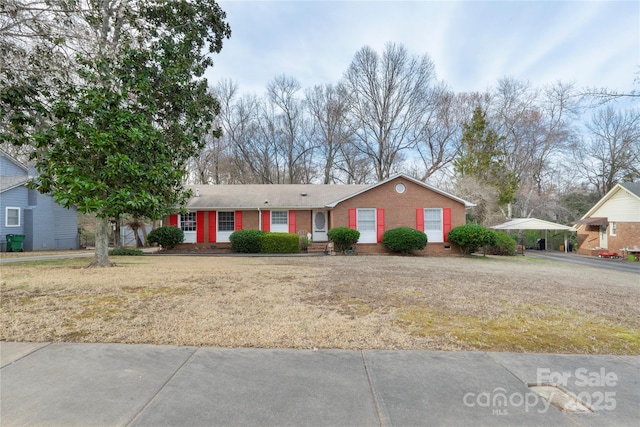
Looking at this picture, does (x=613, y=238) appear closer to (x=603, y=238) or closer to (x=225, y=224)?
(x=603, y=238)

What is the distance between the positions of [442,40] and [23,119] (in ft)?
48.5

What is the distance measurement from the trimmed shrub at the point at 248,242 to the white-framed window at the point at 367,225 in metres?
5.43

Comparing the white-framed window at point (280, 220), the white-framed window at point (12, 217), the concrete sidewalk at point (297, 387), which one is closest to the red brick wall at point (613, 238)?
the white-framed window at point (280, 220)

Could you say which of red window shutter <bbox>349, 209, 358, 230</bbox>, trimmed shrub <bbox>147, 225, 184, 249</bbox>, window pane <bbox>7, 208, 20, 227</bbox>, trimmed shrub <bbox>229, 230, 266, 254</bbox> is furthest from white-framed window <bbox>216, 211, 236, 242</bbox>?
window pane <bbox>7, 208, 20, 227</bbox>

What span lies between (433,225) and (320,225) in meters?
6.65

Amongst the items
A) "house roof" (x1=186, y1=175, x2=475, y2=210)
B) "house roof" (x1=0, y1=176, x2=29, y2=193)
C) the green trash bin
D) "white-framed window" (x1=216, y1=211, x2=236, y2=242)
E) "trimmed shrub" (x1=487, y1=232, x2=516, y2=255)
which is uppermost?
"house roof" (x1=0, y1=176, x2=29, y2=193)

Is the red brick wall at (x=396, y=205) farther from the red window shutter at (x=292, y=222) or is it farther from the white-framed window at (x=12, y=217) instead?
the white-framed window at (x=12, y=217)

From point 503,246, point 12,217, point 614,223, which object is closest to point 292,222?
point 503,246

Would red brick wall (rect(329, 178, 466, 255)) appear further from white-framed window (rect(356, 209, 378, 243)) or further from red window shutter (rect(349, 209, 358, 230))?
white-framed window (rect(356, 209, 378, 243))

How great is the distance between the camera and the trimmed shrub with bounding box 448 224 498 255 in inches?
669

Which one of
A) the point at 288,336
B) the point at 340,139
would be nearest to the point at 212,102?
the point at 288,336

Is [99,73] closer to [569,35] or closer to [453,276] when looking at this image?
[453,276]

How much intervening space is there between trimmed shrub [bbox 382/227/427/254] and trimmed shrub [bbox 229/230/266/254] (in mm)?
6953

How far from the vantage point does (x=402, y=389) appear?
2.75 metres
